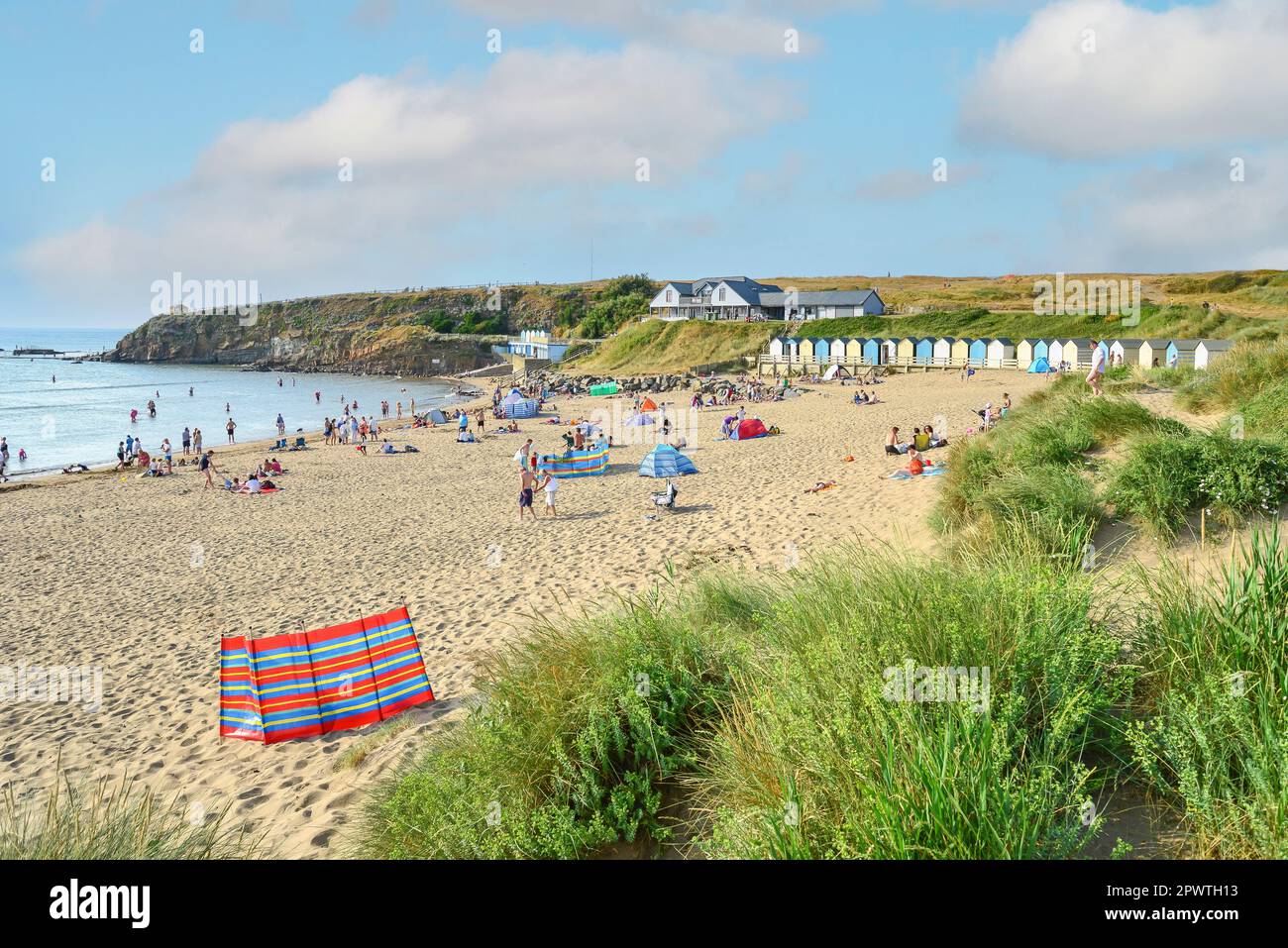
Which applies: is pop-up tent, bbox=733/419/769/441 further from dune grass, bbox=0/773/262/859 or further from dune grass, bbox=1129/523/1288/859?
dune grass, bbox=0/773/262/859

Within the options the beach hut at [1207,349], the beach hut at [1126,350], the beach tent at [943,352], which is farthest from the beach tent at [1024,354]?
the beach hut at [1207,349]

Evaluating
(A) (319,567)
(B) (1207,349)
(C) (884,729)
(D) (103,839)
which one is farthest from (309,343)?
(C) (884,729)

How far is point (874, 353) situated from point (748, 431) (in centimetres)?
2742

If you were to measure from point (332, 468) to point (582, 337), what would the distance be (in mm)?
63118

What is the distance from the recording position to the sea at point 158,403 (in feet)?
122

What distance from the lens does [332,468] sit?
25344 millimetres

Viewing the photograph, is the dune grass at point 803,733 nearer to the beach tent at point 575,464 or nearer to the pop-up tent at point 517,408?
the beach tent at point 575,464

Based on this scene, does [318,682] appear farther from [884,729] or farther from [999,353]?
[999,353]

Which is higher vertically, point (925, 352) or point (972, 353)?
point (925, 352)

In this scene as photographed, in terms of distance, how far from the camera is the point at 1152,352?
3459 centimetres

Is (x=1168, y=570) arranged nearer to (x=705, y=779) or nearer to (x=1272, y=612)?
(x=1272, y=612)

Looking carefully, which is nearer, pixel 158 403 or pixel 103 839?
pixel 103 839

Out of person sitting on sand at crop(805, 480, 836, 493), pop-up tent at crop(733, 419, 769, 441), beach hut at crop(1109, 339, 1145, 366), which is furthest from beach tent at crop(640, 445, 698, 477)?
beach hut at crop(1109, 339, 1145, 366)
